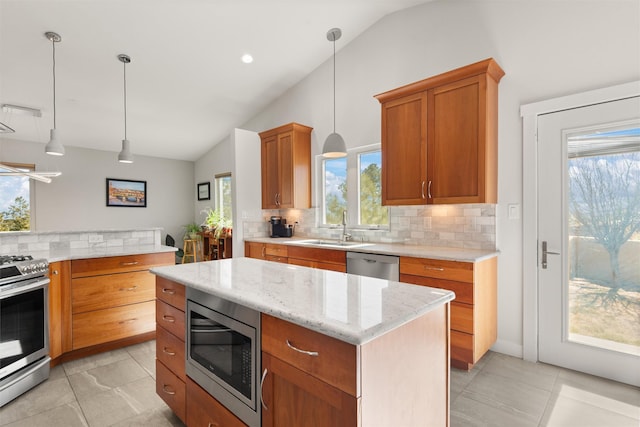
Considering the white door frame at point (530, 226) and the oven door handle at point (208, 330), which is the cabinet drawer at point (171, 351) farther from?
the white door frame at point (530, 226)

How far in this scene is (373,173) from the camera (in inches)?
151

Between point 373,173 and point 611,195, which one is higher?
point 373,173

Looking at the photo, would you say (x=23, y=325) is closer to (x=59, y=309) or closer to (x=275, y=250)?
(x=59, y=309)

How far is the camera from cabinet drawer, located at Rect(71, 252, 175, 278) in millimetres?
2662

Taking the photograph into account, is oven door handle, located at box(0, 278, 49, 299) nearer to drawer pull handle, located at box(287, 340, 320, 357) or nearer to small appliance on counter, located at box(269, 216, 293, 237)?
drawer pull handle, located at box(287, 340, 320, 357)

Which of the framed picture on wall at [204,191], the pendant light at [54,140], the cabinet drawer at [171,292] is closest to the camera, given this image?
the cabinet drawer at [171,292]

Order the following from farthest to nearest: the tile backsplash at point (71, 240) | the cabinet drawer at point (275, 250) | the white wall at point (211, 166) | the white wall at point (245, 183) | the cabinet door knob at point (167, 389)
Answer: the white wall at point (211, 166), the white wall at point (245, 183), the cabinet drawer at point (275, 250), the tile backsplash at point (71, 240), the cabinet door knob at point (167, 389)

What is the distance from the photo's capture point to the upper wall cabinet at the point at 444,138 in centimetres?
258

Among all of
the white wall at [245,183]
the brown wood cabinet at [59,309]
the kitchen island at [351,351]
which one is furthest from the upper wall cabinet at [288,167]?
the kitchen island at [351,351]

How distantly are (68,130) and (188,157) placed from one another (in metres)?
2.35

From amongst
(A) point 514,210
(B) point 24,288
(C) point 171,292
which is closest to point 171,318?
(C) point 171,292

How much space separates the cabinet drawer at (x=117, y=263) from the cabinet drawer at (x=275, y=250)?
117cm

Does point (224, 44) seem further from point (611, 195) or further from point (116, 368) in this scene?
point (611, 195)

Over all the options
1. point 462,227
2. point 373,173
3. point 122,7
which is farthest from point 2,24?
→ point 462,227
